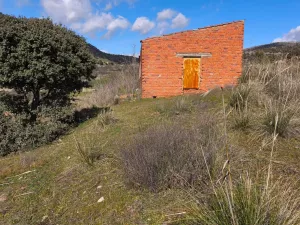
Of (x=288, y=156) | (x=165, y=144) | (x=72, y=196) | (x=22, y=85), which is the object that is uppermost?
(x=22, y=85)

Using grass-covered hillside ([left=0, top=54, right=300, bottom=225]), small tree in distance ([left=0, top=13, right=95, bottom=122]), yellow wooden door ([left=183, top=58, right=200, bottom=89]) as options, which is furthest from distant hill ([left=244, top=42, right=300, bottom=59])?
grass-covered hillside ([left=0, top=54, right=300, bottom=225])

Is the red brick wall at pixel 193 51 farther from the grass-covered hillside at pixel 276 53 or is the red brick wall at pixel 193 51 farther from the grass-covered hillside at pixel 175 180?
the grass-covered hillside at pixel 175 180

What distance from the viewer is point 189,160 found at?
11.9 ft

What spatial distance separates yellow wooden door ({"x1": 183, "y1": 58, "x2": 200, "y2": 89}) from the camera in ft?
47.5

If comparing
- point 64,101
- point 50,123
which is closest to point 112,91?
point 64,101

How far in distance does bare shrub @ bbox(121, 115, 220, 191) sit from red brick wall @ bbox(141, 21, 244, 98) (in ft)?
34.9

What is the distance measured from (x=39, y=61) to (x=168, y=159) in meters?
6.24

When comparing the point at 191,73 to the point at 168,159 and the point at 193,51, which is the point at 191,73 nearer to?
the point at 193,51

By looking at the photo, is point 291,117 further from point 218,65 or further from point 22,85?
point 218,65

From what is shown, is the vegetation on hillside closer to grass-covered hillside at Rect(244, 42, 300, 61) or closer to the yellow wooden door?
the yellow wooden door

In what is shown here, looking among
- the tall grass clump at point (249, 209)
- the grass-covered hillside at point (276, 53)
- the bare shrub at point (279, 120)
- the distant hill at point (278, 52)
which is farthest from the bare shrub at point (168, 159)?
the distant hill at point (278, 52)

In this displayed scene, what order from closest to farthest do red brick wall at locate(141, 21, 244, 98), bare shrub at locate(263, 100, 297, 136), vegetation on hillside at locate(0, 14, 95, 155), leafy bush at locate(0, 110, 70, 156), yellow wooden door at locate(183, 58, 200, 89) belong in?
bare shrub at locate(263, 100, 297, 136) < leafy bush at locate(0, 110, 70, 156) < vegetation on hillside at locate(0, 14, 95, 155) < red brick wall at locate(141, 21, 244, 98) < yellow wooden door at locate(183, 58, 200, 89)

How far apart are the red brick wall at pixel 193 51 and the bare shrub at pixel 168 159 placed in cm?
1064

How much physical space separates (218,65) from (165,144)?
1138 centimetres
